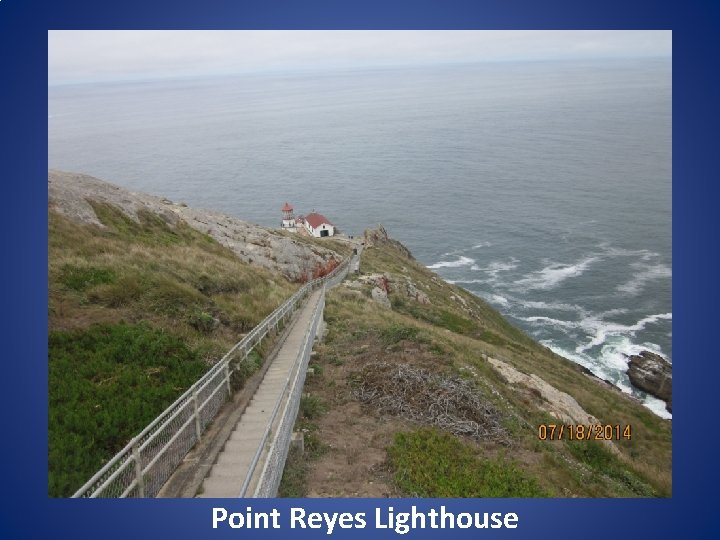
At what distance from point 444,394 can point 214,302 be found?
8.35 m

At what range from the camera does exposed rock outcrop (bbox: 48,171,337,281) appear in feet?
79.8

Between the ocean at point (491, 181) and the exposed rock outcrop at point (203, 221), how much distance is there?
2240 centimetres

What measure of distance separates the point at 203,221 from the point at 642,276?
44756 mm

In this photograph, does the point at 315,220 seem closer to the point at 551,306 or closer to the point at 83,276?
the point at 551,306

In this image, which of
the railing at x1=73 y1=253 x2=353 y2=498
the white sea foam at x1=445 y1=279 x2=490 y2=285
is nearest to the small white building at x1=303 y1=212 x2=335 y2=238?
the white sea foam at x1=445 y1=279 x2=490 y2=285

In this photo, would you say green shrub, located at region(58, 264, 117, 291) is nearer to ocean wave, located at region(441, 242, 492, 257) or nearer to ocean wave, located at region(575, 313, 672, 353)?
ocean wave, located at region(575, 313, 672, 353)

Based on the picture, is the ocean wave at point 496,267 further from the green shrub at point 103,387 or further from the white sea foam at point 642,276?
the green shrub at point 103,387

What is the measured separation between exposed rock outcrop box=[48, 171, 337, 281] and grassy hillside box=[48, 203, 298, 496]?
2.36 m

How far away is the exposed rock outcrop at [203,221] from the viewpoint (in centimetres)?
2433

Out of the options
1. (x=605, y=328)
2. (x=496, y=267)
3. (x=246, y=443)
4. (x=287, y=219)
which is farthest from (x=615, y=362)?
(x=287, y=219)

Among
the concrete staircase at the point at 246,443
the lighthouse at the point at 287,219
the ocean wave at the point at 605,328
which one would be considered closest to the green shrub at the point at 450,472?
the concrete staircase at the point at 246,443

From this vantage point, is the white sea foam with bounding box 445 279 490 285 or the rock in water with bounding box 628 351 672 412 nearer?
the rock in water with bounding box 628 351 672 412

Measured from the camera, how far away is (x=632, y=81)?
15462 centimetres
